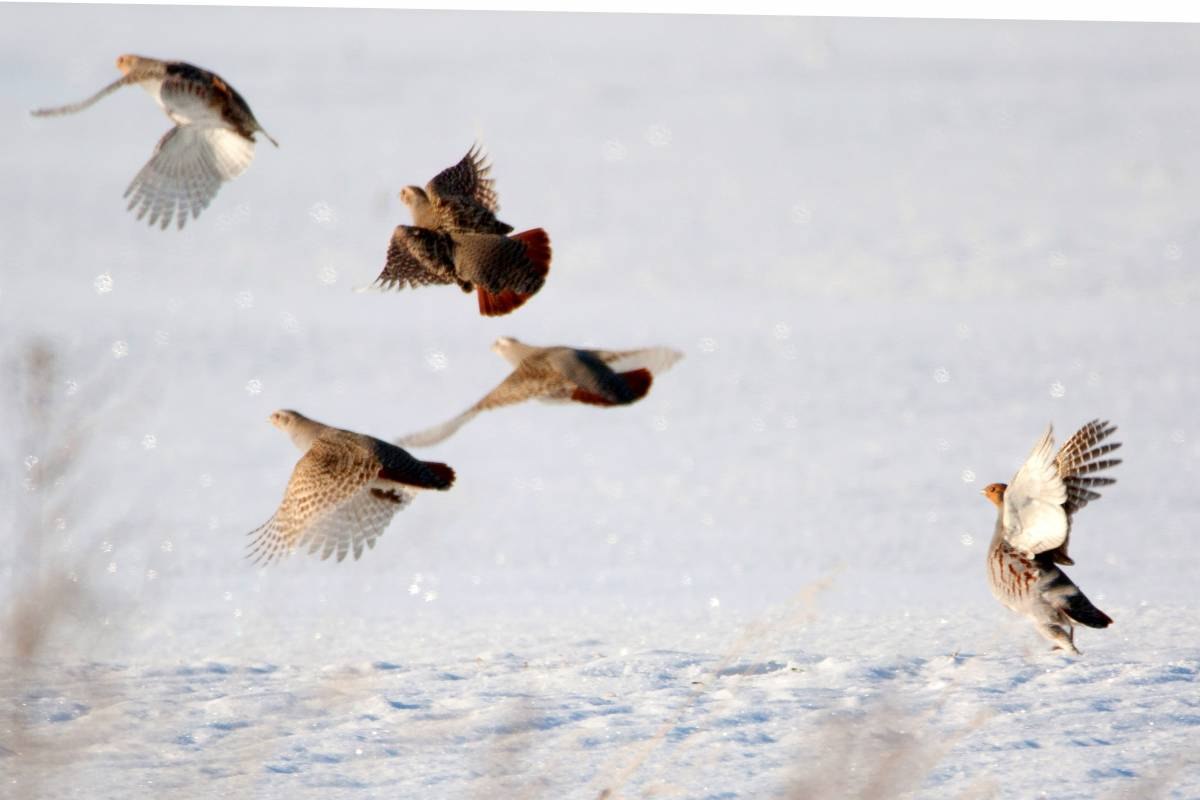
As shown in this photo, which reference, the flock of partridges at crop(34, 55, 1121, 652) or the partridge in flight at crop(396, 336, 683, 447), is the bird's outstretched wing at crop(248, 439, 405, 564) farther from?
the partridge in flight at crop(396, 336, 683, 447)

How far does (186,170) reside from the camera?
107 inches

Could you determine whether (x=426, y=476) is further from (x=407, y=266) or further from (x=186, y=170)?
(x=186, y=170)

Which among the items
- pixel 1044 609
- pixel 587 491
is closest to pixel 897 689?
pixel 1044 609

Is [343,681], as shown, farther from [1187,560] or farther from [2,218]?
[2,218]

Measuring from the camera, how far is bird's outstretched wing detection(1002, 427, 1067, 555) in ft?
10.0

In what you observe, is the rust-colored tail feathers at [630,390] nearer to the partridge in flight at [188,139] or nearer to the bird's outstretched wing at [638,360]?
the bird's outstretched wing at [638,360]

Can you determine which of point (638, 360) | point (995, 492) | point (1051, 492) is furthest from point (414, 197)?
point (995, 492)

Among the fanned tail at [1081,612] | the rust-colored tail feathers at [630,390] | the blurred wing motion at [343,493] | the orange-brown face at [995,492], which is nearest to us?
the rust-colored tail feathers at [630,390]

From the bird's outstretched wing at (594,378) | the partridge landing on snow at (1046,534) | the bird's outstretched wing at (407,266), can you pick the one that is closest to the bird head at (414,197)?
the bird's outstretched wing at (407,266)

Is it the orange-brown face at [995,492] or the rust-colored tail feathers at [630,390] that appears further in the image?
the orange-brown face at [995,492]

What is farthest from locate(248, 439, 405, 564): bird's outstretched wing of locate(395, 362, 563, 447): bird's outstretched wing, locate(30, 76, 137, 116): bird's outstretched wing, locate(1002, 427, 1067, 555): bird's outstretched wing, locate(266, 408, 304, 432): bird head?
locate(1002, 427, 1067, 555): bird's outstretched wing

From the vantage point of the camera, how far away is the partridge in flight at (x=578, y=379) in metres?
2.20

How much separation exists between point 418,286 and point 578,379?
0.36 meters

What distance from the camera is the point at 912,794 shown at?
9.53 feet
